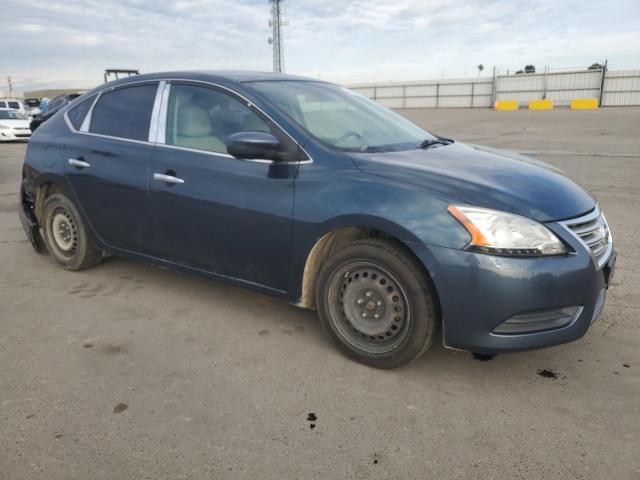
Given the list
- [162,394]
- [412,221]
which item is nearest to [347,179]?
[412,221]

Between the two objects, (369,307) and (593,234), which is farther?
(369,307)

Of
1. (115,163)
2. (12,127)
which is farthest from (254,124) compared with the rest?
(12,127)

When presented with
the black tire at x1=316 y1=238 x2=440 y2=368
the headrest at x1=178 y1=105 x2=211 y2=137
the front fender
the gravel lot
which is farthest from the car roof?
the gravel lot

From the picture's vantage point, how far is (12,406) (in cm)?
274

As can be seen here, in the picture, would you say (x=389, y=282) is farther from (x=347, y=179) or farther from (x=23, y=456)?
(x=23, y=456)

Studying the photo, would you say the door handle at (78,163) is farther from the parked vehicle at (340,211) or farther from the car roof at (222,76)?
the car roof at (222,76)

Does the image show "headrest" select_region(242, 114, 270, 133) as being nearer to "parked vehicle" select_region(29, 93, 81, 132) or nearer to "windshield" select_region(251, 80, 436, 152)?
"windshield" select_region(251, 80, 436, 152)

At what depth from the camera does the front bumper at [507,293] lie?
8.58 feet

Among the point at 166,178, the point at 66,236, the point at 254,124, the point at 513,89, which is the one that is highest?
the point at 513,89

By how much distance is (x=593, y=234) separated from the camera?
9.60 ft

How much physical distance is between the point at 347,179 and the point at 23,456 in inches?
80.5

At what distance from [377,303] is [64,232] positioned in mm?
3141

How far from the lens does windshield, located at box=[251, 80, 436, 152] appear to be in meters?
3.43

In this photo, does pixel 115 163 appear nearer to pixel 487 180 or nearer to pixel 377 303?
pixel 377 303
